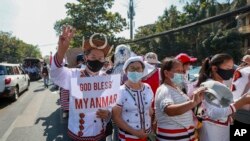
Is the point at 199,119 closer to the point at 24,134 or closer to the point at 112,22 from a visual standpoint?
the point at 24,134

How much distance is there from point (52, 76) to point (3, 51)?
207 ft

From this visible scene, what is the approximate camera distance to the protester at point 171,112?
2.96 m

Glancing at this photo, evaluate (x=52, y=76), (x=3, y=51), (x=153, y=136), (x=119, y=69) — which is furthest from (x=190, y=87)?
(x=3, y=51)

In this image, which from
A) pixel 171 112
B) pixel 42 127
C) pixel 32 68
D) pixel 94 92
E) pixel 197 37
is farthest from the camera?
pixel 197 37

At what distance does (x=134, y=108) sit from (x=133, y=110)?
26 mm

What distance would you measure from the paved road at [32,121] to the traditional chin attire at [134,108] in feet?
12.8

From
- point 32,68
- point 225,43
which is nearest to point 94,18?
point 32,68

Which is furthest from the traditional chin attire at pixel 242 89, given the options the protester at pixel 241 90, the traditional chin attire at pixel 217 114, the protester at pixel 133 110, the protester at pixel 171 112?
the protester at pixel 133 110

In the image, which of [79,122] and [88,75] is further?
[88,75]

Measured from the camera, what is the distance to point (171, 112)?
113 inches

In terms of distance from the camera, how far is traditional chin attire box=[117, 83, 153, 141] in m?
3.16

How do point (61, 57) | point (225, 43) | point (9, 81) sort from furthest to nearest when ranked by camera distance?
point (225, 43)
point (9, 81)
point (61, 57)

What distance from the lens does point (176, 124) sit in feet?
10.1

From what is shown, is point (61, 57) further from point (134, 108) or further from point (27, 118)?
point (27, 118)
